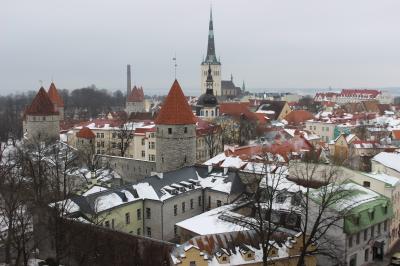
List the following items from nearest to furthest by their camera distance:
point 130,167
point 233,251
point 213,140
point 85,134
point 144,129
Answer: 1. point 233,251
2. point 130,167
3. point 213,140
4. point 144,129
5. point 85,134

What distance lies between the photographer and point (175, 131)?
115 feet

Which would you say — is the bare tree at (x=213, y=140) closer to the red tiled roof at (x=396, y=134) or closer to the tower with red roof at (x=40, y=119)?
the tower with red roof at (x=40, y=119)

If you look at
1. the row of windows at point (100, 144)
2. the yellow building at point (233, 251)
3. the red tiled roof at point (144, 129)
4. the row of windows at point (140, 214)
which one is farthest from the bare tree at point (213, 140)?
the yellow building at point (233, 251)

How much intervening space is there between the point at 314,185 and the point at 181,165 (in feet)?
34.3

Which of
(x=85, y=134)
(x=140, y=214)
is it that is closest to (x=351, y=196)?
(x=140, y=214)

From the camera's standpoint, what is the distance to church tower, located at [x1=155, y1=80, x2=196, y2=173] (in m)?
35.1

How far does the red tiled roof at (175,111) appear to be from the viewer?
3506cm

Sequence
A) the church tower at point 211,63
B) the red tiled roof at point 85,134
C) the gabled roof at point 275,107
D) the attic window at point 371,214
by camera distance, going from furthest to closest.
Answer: the church tower at point 211,63
the gabled roof at point 275,107
the red tiled roof at point 85,134
the attic window at point 371,214

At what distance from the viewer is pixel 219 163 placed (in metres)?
35.9

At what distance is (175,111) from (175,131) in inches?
59.4

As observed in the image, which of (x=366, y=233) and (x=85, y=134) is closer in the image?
(x=366, y=233)

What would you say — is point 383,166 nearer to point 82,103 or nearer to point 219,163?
point 219,163

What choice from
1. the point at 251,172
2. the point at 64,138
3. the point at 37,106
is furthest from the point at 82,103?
the point at 251,172

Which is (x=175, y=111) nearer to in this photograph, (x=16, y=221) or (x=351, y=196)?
(x=351, y=196)
